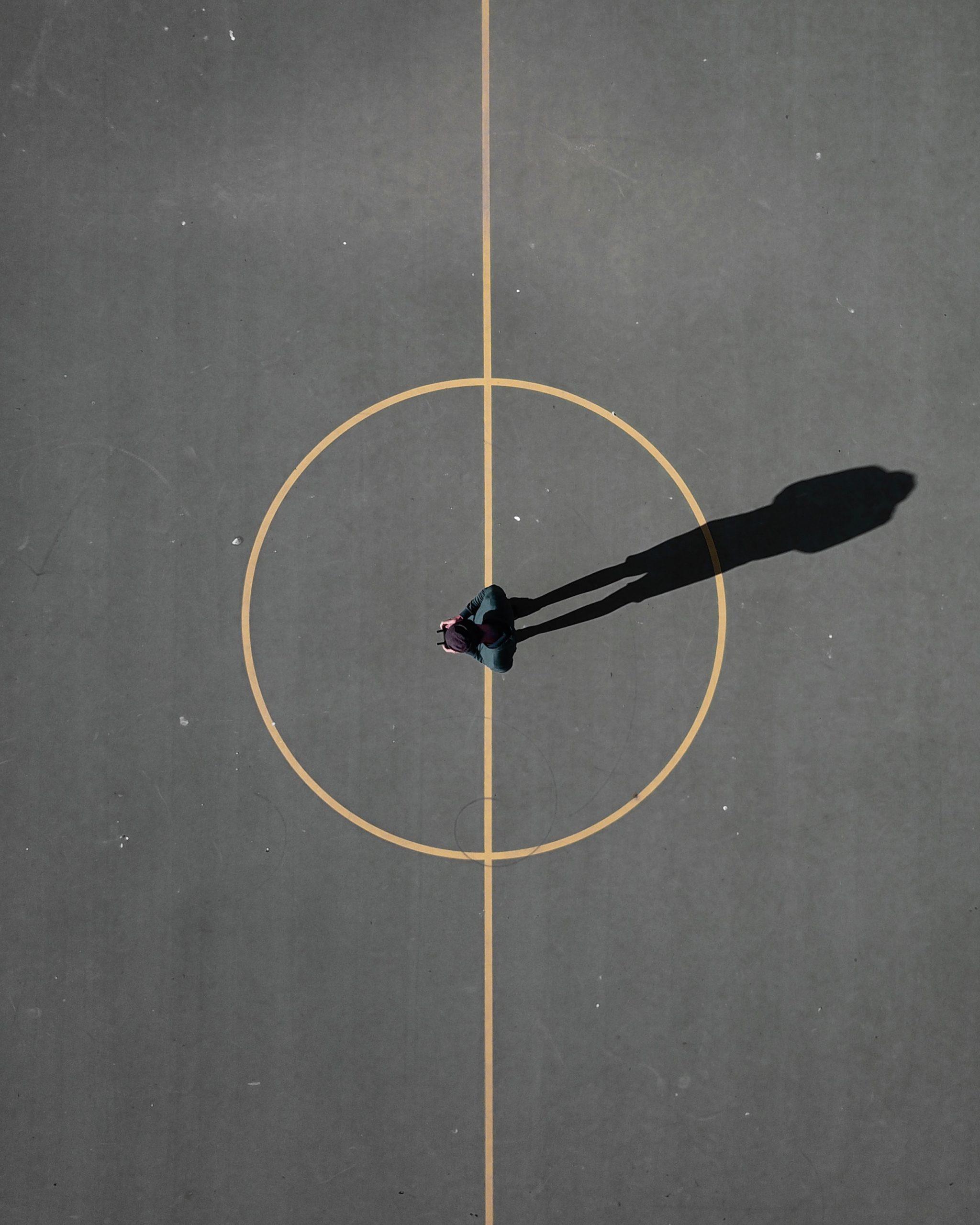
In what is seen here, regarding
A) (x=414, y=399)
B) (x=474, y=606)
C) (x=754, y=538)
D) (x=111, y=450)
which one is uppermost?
(x=414, y=399)

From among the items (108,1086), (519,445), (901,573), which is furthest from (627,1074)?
(519,445)

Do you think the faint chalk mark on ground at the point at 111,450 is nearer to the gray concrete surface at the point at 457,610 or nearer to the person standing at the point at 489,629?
the gray concrete surface at the point at 457,610

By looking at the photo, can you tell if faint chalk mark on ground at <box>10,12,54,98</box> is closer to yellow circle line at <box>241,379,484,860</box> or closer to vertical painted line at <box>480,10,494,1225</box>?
vertical painted line at <box>480,10,494,1225</box>

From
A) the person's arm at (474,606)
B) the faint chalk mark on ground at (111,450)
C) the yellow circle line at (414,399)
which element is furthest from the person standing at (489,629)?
the faint chalk mark on ground at (111,450)

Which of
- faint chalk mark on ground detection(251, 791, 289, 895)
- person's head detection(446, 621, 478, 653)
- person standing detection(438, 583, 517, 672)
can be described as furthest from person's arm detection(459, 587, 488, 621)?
faint chalk mark on ground detection(251, 791, 289, 895)

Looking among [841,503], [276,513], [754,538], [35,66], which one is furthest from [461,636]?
[35,66]

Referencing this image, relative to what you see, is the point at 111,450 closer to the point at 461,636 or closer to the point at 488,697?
the point at 461,636
